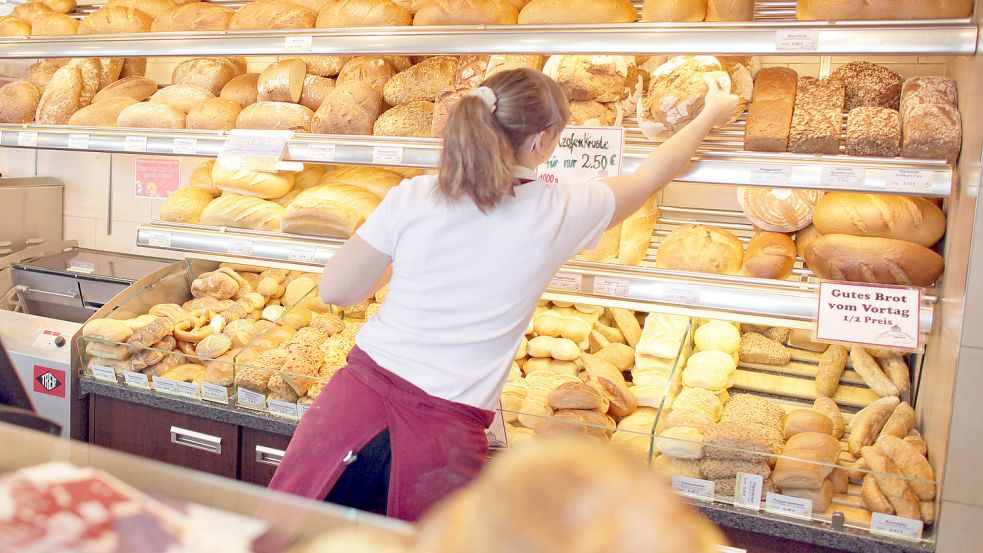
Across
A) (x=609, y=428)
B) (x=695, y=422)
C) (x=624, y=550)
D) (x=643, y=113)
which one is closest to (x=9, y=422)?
(x=624, y=550)

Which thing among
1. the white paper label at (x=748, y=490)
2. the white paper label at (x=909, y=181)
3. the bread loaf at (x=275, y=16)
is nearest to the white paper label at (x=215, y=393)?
the bread loaf at (x=275, y=16)

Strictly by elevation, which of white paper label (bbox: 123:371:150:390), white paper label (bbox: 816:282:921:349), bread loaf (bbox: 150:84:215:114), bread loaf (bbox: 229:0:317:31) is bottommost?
white paper label (bbox: 123:371:150:390)

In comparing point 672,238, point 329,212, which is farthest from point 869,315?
point 329,212

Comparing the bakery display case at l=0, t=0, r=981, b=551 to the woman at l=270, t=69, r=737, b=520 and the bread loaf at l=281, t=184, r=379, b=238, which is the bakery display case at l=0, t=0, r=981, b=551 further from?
the woman at l=270, t=69, r=737, b=520

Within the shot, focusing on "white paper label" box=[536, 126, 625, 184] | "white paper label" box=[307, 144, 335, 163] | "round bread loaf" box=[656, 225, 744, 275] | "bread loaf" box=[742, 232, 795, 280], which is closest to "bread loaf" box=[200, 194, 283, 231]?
"white paper label" box=[307, 144, 335, 163]

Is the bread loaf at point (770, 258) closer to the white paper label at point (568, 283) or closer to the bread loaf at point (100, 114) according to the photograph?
the white paper label at point (568, 283)

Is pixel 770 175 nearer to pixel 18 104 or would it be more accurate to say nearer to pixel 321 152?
pixel 321 152

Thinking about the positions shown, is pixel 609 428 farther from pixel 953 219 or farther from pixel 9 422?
pixel 9 422

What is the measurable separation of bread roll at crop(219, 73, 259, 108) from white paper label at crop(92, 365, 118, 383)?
1.01 m

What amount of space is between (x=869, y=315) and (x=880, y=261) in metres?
0.15

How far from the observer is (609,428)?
198 cm

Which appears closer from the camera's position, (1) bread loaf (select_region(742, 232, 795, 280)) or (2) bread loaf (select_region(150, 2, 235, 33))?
(1) bread loaf (select_region(742, 232, 795, 280))

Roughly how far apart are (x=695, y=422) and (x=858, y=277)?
524mm

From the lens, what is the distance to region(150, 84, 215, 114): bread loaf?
9.71ft
